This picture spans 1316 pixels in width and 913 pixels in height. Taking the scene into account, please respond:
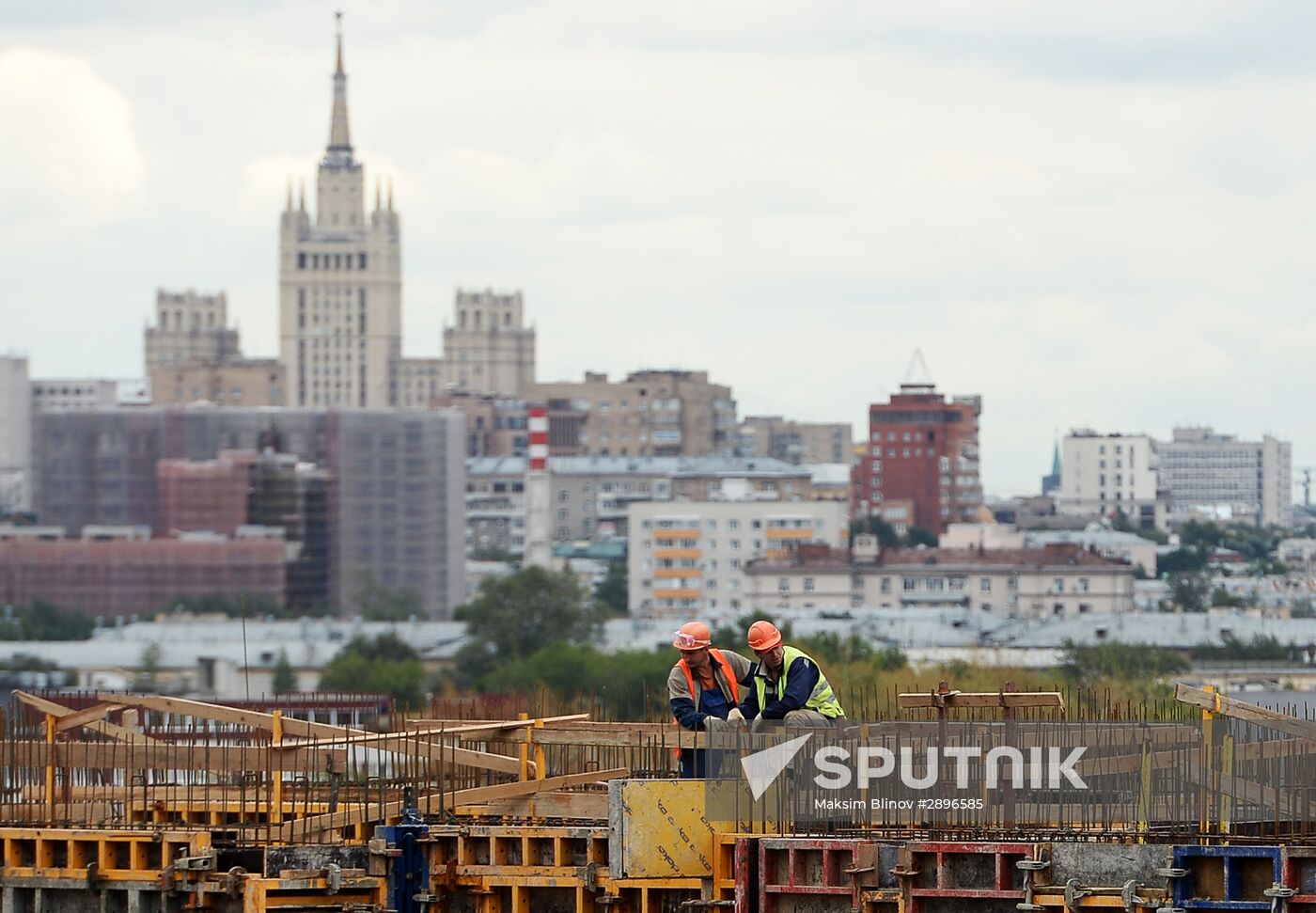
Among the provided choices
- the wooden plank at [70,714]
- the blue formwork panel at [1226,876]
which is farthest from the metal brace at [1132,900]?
the wooden plank at [70,714]

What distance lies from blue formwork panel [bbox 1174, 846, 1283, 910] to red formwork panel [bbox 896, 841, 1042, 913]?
0.94m

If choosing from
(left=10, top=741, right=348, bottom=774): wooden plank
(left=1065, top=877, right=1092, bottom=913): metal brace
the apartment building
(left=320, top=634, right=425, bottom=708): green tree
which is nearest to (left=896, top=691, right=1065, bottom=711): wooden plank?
(left=1065, top=877, right=1092, bottom=913): metal brace

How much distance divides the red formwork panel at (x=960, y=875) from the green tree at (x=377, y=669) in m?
92.9

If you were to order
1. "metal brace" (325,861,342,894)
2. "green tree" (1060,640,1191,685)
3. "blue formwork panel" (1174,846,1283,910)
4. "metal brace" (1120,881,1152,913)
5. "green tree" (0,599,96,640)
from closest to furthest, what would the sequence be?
"blue formwork panel" (1174,846,1283,910)
"metal brace" (1120,881,1152,913)
"metal brace" (325,861,342,894)
"green tree" (1060,640,1191,685)
"green tree" (0,599,96,640)

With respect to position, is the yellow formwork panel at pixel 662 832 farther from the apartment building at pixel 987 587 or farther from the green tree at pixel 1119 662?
the apartment building at pixel 987 587

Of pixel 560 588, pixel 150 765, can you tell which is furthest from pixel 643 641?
pixel 150 765

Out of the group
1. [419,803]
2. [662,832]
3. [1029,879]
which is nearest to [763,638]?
[662,832]

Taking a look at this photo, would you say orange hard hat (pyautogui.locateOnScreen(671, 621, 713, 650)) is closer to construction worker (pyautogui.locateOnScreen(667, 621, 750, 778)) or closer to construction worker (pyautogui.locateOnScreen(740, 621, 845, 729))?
construction worker (pyautogui.locateOnScreen(667, 621, 750, 778))

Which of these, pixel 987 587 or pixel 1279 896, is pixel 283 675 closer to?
pixel 987 587

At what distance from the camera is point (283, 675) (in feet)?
439

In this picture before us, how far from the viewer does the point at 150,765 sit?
2608cm

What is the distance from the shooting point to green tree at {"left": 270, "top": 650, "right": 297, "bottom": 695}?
131m

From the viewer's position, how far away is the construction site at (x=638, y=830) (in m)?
20.3

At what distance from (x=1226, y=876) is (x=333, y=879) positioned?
6.03 meters
